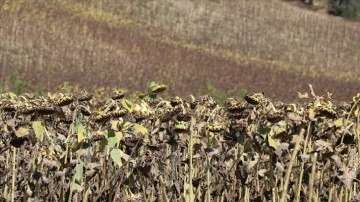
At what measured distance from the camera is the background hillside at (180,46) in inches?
956

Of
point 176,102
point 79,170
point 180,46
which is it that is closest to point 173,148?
point 176,102

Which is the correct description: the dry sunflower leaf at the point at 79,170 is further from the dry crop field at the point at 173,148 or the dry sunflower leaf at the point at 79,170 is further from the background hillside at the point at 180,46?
the background hillside at the point at 180,46

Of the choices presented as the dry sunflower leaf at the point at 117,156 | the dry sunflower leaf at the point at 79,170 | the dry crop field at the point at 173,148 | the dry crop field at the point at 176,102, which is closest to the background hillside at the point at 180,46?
the dry crop field at the point at 176,102

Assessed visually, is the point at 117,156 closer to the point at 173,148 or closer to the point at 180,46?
the point at 173,148

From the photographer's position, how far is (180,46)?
32.8m

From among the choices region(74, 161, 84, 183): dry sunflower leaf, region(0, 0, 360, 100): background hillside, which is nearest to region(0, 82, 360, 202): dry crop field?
region(74, 161, 84, 183): dry sunflower leaf

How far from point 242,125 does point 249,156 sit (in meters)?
0.26

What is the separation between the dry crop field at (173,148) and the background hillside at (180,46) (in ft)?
45.5

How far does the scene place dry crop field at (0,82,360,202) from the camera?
3.17 m

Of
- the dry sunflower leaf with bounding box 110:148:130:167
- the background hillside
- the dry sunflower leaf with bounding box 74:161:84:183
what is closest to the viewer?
the dry sunflower leaf with bounding box 110:148:130:167

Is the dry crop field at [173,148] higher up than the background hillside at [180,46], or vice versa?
the dry crop field at [173,148]

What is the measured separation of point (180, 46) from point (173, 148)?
28599 millimetres

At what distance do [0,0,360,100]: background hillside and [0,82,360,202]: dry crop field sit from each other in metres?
13.9

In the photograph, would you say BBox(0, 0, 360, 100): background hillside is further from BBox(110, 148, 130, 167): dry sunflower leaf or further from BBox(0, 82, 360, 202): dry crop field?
BBox(110, 148, 130, 167): dry sunflower leaf
